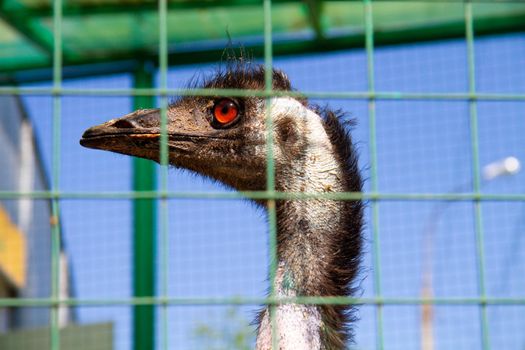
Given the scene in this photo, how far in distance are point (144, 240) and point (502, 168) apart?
267 centimetres

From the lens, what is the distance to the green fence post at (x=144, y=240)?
533cm

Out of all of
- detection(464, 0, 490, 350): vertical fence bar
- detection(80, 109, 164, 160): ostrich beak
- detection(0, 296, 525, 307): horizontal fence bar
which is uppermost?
detection(80, 109, 164, 160): ostrich beak

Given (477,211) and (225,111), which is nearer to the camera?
(477,211)

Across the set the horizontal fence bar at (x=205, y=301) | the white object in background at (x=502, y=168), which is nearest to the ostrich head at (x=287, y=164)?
the horizontal fence bar at (x=205, y=301)

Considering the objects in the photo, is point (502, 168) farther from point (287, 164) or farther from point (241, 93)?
point (241, 93)

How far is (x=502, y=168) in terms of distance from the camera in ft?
22.0

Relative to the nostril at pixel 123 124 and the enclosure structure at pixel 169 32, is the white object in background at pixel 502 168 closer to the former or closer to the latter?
the enclosure structure at pixel 169 32

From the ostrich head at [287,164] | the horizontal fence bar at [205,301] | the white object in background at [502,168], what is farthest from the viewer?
the white object in background at [502,168]

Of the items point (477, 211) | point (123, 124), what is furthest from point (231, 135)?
point (477, 211)

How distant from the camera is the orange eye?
3.55 metres

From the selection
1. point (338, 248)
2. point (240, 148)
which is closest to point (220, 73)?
point (240, 148)

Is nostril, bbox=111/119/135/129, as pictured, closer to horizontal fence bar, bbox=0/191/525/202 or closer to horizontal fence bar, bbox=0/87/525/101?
horizontal fence bar, bbox=0/87/525/101

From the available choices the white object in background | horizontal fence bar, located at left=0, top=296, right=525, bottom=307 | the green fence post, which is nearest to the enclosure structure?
the green fence post

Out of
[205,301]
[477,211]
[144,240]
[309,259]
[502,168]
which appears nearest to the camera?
[205,301]
